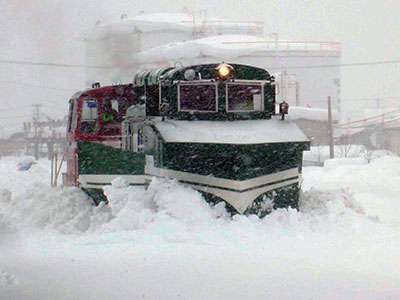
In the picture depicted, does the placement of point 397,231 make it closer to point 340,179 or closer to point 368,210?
→ point 368,210

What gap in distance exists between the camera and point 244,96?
809 centimetres

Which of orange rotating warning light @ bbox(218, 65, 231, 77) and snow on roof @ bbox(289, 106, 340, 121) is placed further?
snow on roof @ bbox(289, 106, 340, 121)

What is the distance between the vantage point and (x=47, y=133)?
35.4m

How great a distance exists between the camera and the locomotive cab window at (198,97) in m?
7.80

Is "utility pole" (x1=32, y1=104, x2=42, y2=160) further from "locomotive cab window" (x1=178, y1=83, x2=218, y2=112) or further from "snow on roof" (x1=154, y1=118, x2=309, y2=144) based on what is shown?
"snow on roof" (x1=154, y1=118, x2=309, y2=144)

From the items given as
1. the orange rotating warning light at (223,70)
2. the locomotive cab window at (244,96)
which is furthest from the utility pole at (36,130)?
the orange rotating warning light at (223,70)

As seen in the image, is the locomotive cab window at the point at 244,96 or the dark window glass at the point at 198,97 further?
the locomotive cab window at the point at 244,96

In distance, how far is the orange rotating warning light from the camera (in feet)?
25.6

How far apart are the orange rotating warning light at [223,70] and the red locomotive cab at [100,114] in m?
2.82

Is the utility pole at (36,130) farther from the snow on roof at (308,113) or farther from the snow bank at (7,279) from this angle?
the snow bank at (7,279)

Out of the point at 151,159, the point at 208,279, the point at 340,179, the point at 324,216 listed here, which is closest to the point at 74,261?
the point at 208,279

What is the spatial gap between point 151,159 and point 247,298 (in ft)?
10.9

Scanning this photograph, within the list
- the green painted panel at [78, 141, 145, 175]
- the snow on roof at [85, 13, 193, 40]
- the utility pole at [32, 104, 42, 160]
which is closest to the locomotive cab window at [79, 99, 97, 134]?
the green painted panel at [78, 141, 145, 175]

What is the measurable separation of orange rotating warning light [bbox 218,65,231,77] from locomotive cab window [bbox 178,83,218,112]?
0.19 meters
